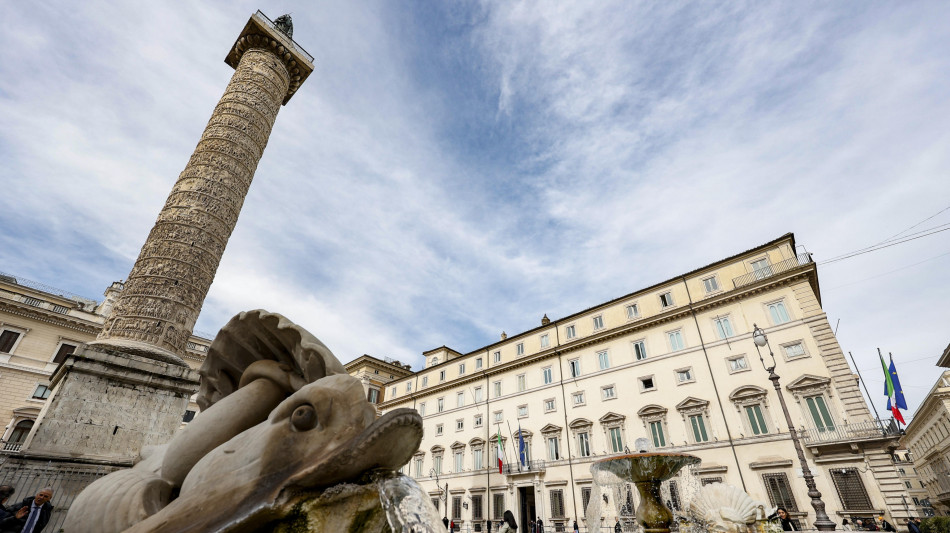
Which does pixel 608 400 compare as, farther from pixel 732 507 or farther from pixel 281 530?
pixel 281 530

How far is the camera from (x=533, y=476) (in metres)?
25.6

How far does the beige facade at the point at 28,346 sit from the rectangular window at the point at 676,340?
30.1m

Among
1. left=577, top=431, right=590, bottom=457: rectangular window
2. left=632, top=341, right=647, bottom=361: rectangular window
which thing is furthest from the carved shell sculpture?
left=577, top=431, right=590, bottom=457: rectangular window

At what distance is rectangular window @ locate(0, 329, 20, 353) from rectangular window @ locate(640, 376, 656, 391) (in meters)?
36.3

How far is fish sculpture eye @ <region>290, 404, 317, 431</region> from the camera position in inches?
71.2

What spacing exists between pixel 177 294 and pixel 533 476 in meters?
23.6

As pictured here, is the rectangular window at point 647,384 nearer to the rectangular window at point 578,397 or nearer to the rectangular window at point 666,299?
the rectangular window at point 578,397

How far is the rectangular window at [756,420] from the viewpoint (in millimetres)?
19016

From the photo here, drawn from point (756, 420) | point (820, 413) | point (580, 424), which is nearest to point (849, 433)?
point (820, 413)

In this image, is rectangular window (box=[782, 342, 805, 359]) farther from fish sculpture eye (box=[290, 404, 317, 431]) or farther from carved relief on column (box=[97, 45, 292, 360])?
fish sculpture eye (box=[290, 404, 317, 431])

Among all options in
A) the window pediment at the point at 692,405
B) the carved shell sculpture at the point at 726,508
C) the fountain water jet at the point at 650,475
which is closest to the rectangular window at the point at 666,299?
the window pediment at the point at 692,405

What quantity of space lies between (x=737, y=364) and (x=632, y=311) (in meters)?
6.45

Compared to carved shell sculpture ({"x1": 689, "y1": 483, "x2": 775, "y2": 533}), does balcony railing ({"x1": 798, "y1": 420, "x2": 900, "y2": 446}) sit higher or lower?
higher

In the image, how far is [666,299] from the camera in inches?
969
